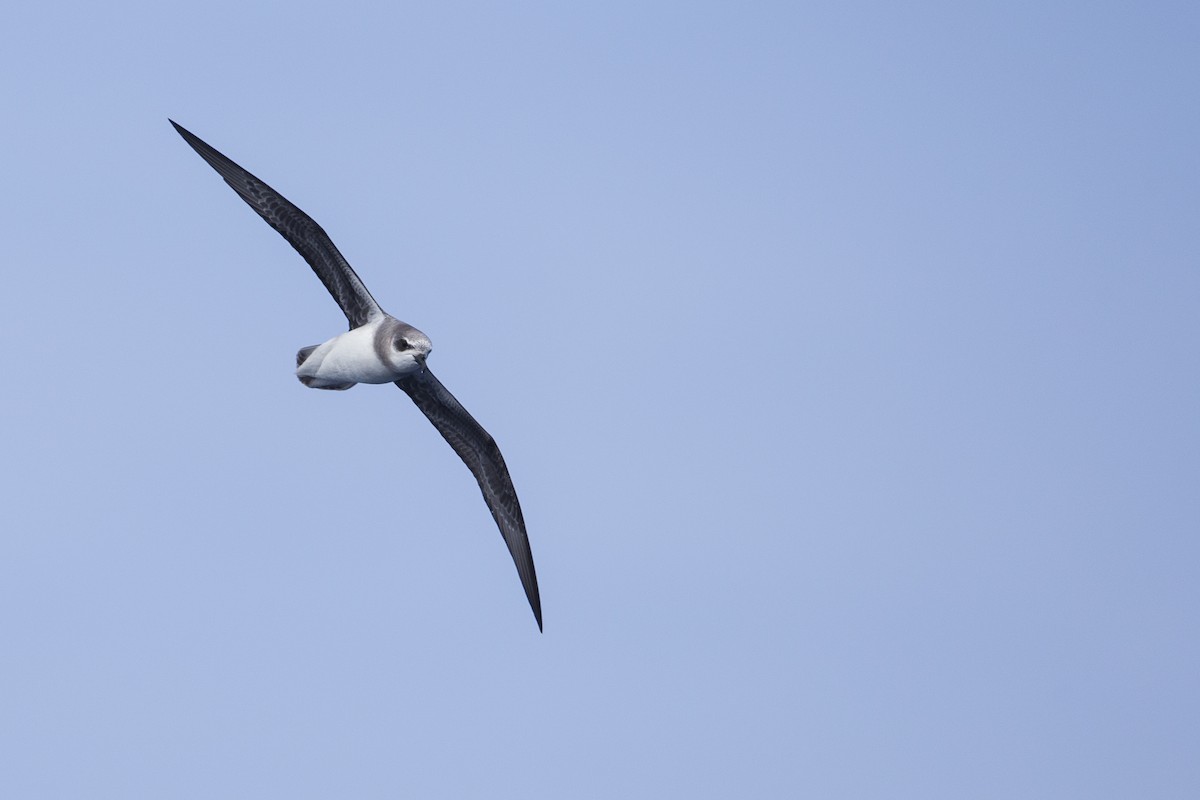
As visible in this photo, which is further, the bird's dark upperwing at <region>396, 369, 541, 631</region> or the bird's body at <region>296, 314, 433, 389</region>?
the bird's dark upperwing at <region>396, 369, 541, 631</region>

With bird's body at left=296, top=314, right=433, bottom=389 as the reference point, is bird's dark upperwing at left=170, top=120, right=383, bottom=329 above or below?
above

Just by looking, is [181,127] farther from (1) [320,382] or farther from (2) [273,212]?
(1) [320,382]

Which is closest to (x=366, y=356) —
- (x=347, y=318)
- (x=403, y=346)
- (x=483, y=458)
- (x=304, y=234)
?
(x=403, y=346)

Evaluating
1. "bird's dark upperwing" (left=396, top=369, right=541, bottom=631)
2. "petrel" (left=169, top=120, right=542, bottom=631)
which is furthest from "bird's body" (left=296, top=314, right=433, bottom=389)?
"bird's dark upperwing" (left=396, top=369, right=541, bottom=631)

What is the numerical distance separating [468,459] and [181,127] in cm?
830

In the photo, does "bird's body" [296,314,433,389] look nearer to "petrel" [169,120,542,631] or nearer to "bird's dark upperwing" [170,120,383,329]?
"petrel" [169,120,542,631]

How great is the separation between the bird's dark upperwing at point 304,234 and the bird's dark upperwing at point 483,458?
2.54 m

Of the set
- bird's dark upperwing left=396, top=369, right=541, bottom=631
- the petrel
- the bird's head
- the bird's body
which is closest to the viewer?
the bird's head

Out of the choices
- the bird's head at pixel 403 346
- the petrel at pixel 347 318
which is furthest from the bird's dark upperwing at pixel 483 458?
the bird's head at pixel 403 346

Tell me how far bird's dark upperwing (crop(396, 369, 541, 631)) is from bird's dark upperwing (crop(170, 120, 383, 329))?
2544 millimetres

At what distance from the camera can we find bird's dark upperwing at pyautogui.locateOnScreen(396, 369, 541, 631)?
30.0 m

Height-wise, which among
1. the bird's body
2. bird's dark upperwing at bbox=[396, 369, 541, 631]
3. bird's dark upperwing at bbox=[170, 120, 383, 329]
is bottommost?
bird's dark upperwing at bbox=[396, 369, 541, 631]

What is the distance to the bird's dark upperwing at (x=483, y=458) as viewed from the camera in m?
30.0

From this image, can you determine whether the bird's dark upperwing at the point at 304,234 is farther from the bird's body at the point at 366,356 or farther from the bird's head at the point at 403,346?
the bird's head at the point at 403,346
